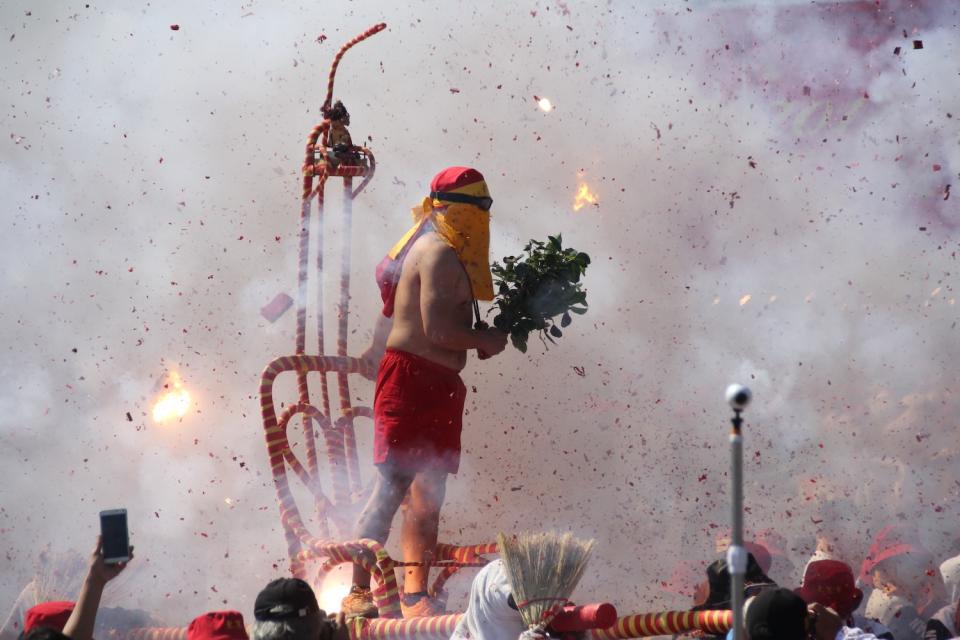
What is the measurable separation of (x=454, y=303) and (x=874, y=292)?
120 inches

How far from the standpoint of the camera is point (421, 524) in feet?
21.2

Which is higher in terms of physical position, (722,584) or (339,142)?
(339,142)

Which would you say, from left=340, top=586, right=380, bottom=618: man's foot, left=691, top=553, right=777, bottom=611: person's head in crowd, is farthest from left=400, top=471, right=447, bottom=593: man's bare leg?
left=691, top=553, right=777, bottom=611: person's head in crowd

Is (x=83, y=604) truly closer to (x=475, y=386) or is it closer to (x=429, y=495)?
(x=429, y=495)

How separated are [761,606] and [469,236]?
2.91 m

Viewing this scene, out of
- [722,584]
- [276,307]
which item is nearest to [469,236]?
[722,584]

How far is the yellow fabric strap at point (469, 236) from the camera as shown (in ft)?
20.9

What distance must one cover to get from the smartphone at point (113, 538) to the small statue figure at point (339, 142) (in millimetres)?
2706

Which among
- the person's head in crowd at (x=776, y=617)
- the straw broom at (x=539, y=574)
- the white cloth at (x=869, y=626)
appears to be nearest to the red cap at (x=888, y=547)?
the white cloth at (x=869, y=626)

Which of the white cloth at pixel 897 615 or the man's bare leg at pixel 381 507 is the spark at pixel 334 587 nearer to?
the man's bare leg at pixel 381 507

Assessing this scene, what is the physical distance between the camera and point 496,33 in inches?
345

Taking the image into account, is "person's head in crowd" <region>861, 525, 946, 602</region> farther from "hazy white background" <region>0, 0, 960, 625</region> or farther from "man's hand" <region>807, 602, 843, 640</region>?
"hazy white background" <region>0, 0, 960, 625</region>

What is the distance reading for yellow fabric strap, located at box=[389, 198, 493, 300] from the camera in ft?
20.9

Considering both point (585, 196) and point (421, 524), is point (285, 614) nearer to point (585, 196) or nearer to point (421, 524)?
point (421, 524)
